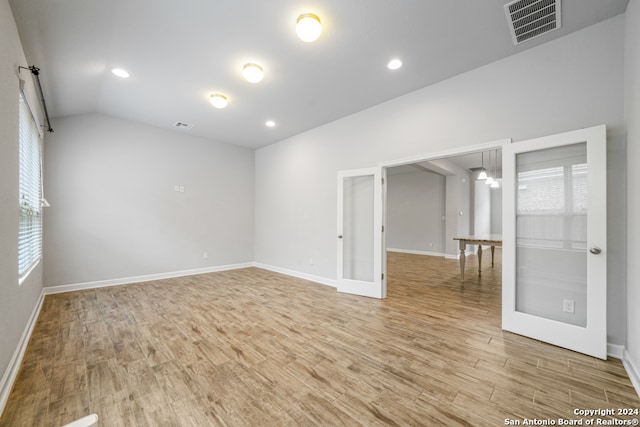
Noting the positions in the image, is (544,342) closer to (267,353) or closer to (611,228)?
(611,228)

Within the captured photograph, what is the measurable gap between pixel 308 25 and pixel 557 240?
10.2ft

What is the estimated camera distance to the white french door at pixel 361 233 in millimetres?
3973

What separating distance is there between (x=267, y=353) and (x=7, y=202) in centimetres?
241

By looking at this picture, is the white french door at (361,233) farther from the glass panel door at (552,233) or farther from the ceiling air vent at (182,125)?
the ceiling air vent at (182,125)

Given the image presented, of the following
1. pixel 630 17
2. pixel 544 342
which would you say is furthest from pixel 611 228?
pixel 630 17

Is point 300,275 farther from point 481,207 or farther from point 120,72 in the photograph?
point 481,207

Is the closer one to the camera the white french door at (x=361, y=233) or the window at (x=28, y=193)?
the window at (x=28, y=193)

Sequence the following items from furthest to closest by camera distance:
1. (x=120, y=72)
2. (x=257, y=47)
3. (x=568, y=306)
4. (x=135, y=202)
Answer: (x=135, y=202) < (x=120, y=72) < (x=257, y=47) < (x=568, y=306)

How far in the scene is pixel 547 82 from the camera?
2607 mm

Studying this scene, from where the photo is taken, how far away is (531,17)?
2279 millimetres

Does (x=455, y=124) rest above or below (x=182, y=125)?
below

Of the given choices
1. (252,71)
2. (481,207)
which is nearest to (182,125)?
(252,71)

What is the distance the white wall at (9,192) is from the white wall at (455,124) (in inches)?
149

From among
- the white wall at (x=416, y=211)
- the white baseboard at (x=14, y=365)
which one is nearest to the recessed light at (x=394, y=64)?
the white baseboard at (x=14, y=365)
